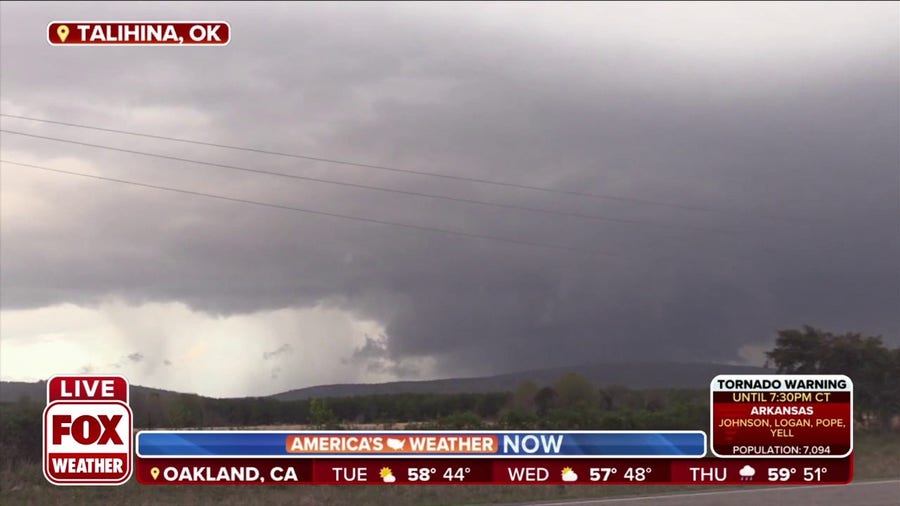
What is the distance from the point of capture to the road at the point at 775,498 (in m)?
31.5

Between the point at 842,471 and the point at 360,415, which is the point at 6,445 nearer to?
the point at 360,415

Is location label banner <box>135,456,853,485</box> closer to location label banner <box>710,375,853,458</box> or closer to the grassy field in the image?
location label banner <box>710,375,853,458</box>

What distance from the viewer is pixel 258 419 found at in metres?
25.7

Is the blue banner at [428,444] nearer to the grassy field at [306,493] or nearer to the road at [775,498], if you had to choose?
the grassy field at [306,493]

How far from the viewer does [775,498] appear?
32656mm

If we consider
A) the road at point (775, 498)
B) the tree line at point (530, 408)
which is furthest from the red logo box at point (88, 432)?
the road at point (775, 498)

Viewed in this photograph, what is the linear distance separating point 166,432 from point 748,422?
1019 centimetres

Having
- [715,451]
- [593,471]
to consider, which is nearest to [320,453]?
[593,471]

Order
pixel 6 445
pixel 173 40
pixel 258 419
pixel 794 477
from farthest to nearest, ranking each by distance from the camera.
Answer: pixel 6 445
pixel 258 419
pixel 173 40
pixel 794 477

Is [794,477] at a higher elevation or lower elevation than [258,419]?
lower

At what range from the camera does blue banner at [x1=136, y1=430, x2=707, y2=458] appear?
56.7 feet

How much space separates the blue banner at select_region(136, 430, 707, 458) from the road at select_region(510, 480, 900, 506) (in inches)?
575

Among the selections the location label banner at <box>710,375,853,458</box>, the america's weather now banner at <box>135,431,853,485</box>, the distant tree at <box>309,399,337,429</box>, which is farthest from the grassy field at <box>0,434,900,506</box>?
the location label banner at <box>710,375,853,458</box>

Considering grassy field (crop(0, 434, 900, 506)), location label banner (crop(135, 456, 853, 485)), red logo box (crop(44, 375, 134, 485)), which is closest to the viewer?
red logo box (crop(44, 375, 134, 485))
